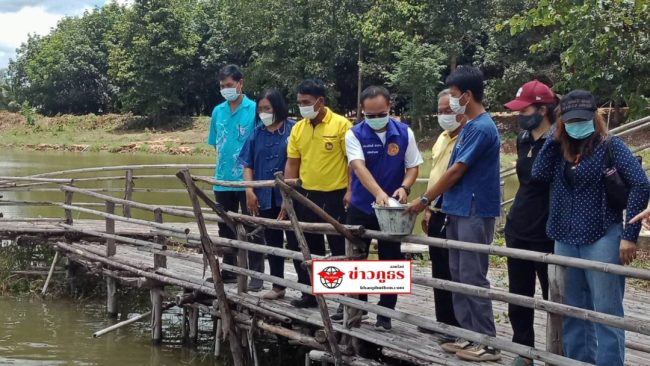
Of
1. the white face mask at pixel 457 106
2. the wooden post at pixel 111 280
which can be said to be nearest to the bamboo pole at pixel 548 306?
the white face mask at pixel 457 106

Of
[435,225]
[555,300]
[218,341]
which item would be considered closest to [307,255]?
[435,225]

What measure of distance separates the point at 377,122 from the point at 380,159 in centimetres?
25

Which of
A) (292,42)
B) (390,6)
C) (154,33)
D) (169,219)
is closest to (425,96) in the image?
(390,6)

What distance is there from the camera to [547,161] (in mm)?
3877

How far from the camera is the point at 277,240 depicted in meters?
5.81

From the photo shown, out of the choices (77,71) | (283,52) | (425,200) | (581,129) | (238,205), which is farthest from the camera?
(77,71)

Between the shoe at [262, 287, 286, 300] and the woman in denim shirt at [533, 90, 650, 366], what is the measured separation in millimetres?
2585

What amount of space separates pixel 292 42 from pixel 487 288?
32.3 metres

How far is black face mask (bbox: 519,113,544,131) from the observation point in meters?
4.09

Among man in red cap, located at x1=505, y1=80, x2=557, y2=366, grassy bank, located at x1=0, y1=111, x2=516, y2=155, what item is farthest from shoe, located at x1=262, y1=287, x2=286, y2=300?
grassy bank, located at x1=0, y1=111, x2=516, y2=155

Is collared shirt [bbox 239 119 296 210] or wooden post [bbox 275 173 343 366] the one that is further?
collared shirt [bbox 239 119 296 210]

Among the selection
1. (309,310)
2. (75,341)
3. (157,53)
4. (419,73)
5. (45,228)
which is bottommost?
(75,341)

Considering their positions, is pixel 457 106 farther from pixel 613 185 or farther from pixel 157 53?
pixel 157 53

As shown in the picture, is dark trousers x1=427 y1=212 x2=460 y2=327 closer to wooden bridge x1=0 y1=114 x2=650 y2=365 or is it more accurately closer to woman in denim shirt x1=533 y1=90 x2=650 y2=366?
wooden bridge x1=0 y1=114 x2=650 y2=365
